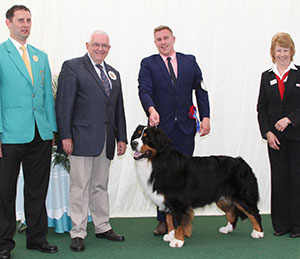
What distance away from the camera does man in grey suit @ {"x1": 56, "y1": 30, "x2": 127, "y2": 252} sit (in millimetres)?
3396

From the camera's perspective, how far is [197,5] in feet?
Result: 17.1

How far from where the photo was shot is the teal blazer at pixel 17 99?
3.08m

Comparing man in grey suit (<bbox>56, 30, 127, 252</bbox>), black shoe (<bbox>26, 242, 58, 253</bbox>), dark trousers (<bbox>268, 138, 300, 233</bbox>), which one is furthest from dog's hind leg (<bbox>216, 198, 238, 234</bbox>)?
black shoe (<bbox>26, 242, 58, 253</bbox>)

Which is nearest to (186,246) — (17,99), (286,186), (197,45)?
(286,186)

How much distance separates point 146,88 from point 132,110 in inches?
55.6

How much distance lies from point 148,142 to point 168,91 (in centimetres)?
70

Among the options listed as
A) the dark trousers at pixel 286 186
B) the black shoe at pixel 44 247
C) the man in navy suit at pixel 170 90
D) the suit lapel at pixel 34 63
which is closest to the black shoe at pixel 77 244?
the black shoe at pixel 44 247

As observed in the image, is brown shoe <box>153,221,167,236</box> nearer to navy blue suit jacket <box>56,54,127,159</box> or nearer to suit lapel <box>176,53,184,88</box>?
navy blue suit jacket <box>56,54,127,159</box>

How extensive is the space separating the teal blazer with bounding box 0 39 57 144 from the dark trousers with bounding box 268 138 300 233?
2.38 metres

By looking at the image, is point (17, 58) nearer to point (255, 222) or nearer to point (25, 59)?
point (25, 59)

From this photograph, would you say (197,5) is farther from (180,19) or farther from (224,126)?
(224,126)

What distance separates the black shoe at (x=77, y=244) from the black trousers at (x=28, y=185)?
0.86 ft

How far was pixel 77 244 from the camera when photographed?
3492 millimetres

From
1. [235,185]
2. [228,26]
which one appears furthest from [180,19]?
[235,185]
